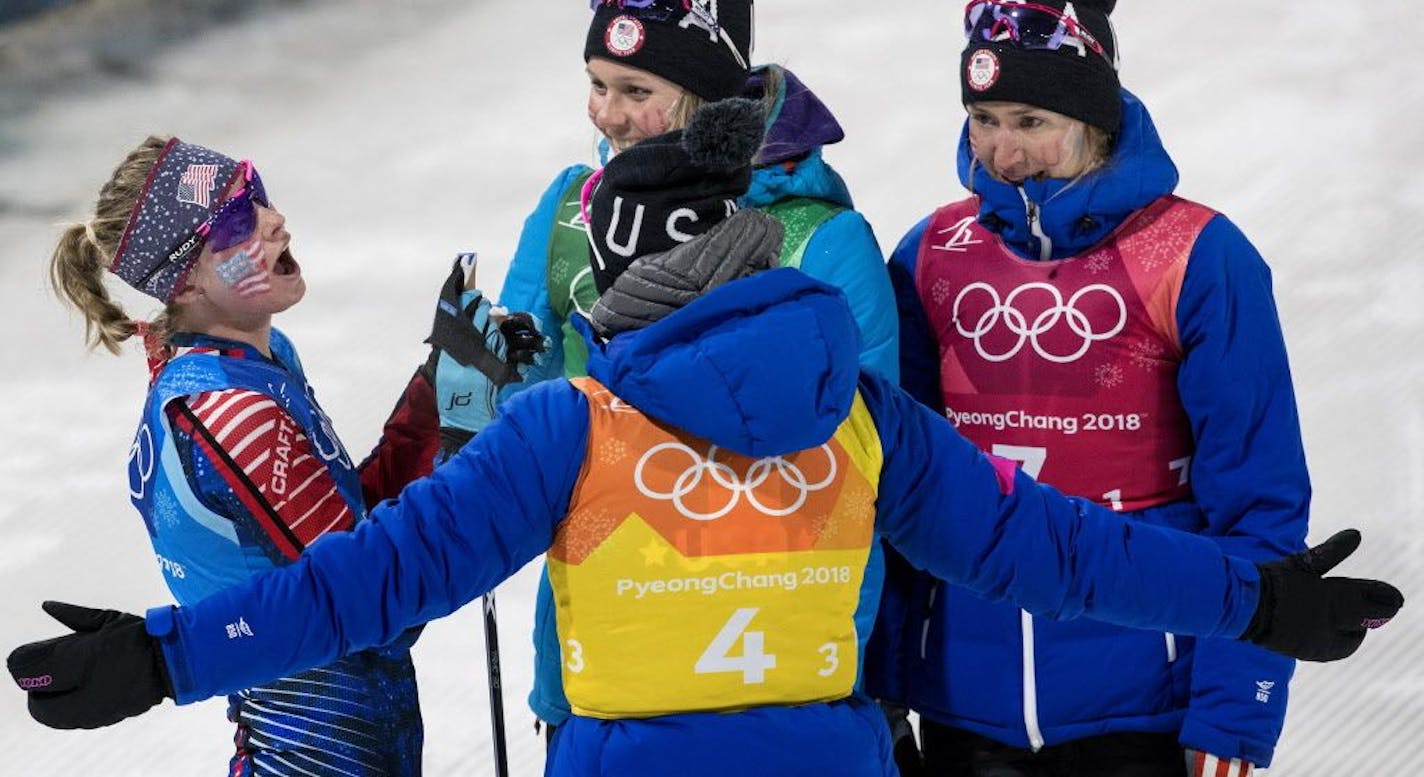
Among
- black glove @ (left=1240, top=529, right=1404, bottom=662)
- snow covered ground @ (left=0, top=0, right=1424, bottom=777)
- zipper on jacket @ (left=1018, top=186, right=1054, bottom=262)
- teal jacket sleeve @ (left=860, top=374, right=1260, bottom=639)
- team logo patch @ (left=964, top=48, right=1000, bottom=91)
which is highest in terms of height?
team logo patch @ (left=964, top=48, right=1000, bottom=91)

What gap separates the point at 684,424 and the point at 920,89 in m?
4.29

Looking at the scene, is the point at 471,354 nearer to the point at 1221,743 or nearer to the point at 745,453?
the point at 745,453

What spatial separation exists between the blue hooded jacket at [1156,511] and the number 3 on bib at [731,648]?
0.74m

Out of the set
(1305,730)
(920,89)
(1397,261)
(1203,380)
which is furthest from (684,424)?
(920,89)

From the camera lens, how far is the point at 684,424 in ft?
6.80

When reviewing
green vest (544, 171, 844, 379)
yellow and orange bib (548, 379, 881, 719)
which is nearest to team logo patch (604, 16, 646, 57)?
green vest (544, 171, 844, 379)

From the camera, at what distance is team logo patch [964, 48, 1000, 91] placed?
2.79m

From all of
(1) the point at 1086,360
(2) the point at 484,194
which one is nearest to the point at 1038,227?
(1) the point at 1086,360

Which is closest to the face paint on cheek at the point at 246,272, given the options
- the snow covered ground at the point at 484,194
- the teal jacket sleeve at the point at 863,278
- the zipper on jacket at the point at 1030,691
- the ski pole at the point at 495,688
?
the ski pole at the point at 495,688

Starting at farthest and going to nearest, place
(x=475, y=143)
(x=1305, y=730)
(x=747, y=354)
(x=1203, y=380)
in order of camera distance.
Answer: (x=475, y=143) < (x=1305, y=730) < (x=1203, y=380) < (x=747, y=354)

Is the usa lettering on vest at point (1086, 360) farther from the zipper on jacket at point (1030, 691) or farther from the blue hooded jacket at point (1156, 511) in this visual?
the zipper on jacket at point (1030, 691)

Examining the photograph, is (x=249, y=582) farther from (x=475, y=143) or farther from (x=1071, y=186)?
(x=475, y=143)

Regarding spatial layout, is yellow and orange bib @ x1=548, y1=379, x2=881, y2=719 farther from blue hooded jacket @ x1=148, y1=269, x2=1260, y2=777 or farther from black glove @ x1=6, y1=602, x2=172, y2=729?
black glove @ x1=6, y1=602, x2=172, y2=729

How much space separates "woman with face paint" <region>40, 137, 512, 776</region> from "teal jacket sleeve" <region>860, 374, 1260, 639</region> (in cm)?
79
